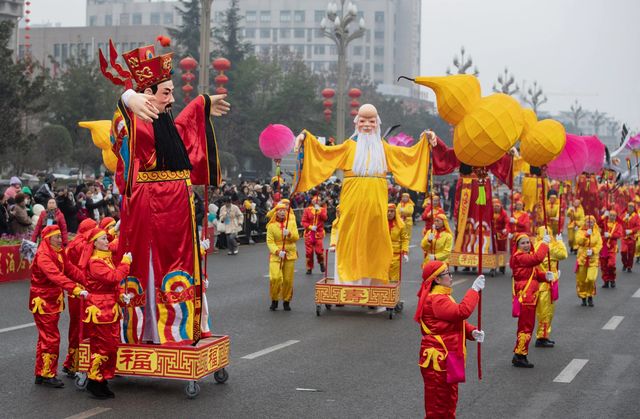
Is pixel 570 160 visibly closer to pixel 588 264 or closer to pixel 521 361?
pixel 588 264

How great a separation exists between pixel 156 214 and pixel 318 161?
593cm

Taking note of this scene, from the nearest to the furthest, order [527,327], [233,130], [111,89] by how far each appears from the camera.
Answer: [527,327] → [111,89] → [233,130]

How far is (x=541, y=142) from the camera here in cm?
1342

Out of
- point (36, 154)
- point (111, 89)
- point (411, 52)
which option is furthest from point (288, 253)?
point (411, 52)

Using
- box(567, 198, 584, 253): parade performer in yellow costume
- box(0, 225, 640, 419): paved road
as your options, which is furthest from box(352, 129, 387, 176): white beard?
box(567, 198, 584, 253): parade performer in yellow costume

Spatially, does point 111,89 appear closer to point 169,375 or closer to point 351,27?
point 169,375

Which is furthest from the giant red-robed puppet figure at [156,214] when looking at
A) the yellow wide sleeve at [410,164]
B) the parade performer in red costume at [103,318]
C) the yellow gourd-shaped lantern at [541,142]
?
the yellow wide sleeve at [410,164]

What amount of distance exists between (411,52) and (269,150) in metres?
135

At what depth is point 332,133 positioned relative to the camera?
6147 cm

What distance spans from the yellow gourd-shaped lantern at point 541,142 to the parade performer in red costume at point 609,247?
7.25 metres

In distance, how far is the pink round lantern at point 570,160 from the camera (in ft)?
55.3

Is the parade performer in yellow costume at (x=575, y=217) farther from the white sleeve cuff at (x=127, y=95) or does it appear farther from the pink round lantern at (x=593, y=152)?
the white sleeve cuff at (x=127, y=95)

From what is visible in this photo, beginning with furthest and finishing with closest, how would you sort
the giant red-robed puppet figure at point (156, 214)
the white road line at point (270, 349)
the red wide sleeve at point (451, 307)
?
1. the white road line at point (270, 349)
2. the giant red-robed puppet figure at point (156, 214)
3. the red wide sleeve at point (451, 307)

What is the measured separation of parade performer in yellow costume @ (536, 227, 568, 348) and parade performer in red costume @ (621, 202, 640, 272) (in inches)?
413
